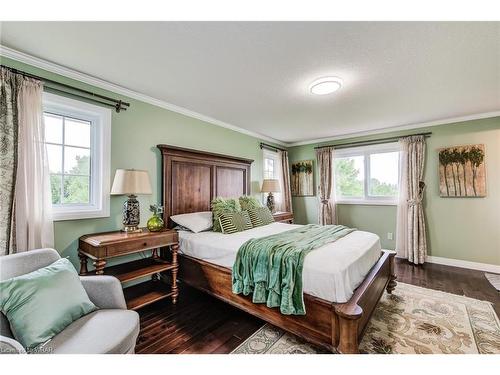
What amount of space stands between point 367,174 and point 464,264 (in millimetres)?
2028

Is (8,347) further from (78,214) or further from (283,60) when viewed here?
(283,60)

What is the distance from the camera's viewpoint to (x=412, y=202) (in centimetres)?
374

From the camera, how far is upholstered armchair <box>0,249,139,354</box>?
109 cm

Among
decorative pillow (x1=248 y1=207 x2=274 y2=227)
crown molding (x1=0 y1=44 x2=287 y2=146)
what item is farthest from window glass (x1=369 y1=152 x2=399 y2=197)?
crown molding (x1=0 y1=44 x2=287 y2=146)

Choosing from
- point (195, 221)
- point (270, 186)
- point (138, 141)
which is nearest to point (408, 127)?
point (270, 186)

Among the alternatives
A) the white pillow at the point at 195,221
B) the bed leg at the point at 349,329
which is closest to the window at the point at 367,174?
the white pillow at the point at 195,221

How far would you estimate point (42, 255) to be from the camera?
150 cm

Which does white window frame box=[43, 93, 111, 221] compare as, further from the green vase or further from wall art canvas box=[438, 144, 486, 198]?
wall art canvas box=[438, 144, 486, 198]

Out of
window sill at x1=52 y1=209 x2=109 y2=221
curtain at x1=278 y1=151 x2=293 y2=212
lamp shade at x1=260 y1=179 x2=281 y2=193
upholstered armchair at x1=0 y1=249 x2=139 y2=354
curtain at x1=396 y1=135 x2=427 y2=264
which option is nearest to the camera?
upholstered armchair at x1=0 y1=249 x2=139 y2=354

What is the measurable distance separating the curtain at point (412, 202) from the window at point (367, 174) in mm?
→ 199

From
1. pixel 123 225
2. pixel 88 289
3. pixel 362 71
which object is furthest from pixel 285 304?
pixel 362 71

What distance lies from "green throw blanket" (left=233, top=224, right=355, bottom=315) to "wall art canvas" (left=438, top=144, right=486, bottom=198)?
2777mm

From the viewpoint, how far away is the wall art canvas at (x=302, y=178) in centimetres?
506
